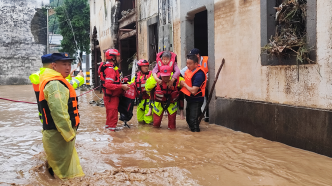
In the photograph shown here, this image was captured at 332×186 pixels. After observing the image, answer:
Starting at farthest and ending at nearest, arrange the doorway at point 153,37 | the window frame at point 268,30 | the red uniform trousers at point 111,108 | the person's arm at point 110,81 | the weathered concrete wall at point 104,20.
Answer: the weathered concrete wall at point 104,20, the doorway at point 153,37, the red uniform trousers at point 111,108, the person's arm at point 110,81, the window frame at point 268,30

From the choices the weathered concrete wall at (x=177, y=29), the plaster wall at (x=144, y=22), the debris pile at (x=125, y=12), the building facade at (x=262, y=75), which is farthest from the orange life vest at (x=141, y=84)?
the debris pile at (x=125, y=12)

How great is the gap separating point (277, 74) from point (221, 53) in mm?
1952

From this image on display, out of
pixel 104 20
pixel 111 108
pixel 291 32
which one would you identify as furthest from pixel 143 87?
pixel 104 20

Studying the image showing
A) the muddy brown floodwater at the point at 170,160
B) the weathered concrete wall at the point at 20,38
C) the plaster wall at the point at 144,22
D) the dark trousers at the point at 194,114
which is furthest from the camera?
the weathered concrete wall at the point at 20,38

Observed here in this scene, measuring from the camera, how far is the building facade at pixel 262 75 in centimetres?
455

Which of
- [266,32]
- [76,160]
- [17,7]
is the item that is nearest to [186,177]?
[76,160]

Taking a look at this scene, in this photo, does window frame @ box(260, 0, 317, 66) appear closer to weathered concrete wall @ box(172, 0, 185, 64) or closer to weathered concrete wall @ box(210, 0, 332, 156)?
weathered concrete wall @ box(210, 0, 332, 156)

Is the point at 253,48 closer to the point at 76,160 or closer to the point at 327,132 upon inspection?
the point at 327,132

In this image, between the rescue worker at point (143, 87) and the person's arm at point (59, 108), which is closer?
the person's arm at point (59, 108)

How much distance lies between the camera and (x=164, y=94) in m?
6.46

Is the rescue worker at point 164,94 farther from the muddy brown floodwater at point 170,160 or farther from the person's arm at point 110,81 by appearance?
the person's arm at point 110,81

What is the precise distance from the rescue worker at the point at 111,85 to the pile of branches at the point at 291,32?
2.98 metres

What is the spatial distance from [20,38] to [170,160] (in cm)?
2808

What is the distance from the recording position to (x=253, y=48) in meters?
6.01
